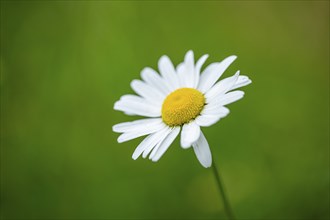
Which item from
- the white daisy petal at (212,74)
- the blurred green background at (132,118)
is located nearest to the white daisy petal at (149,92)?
the white daisy petal at (212,74)

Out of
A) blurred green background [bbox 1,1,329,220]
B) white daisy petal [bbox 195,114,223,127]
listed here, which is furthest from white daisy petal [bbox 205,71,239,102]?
blurred green background [bbox 1,1,329,220]

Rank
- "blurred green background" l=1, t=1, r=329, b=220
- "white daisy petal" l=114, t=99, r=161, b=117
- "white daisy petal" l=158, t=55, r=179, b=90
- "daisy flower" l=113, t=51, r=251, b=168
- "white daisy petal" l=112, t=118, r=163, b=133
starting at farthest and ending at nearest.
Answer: "blurred green background" l=1, t=1, r=329, b=220 < "white daisy petal" l=158, t=55, r=179, b=90 < "white daisy petal" l=114, t=99, r=161, b=117 < "white daisy petal" l=112, t=118, r=163, b=133 < "daisy flower" l=113, t=51, r=251, b=168

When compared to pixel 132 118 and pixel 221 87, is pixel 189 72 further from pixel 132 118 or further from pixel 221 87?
pixel 132 118

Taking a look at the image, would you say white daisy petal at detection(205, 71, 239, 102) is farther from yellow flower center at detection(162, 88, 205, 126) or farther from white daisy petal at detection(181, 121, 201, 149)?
white daisy petal at detection(181, 121, 201, 149)

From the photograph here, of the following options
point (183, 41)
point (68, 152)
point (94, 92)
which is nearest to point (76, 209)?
point (68, 152)

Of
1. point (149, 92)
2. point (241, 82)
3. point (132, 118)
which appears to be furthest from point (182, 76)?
point (132, 118)

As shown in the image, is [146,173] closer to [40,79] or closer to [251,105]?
[251,105]

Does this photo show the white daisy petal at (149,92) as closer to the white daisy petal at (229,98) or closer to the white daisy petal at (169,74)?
the white daisy petal at (169,74)
